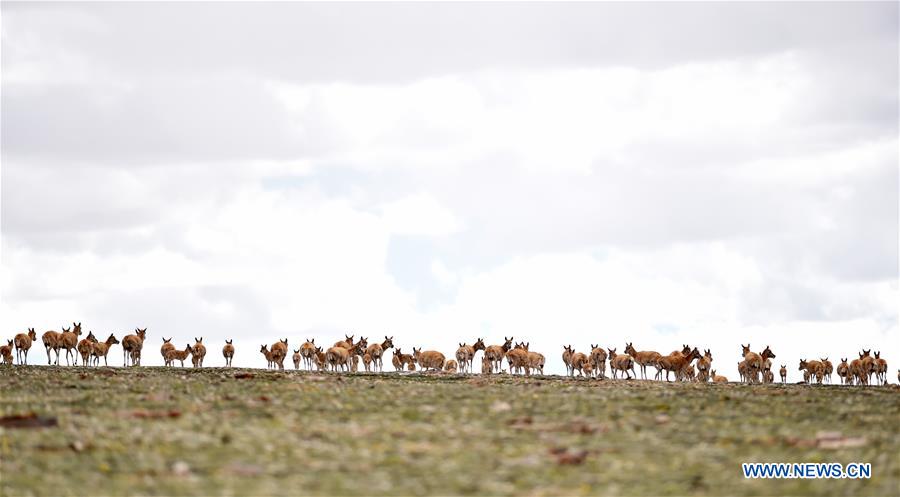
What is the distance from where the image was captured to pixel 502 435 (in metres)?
29.3

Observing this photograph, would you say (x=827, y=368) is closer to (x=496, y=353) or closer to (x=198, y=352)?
(x=496, y=353)

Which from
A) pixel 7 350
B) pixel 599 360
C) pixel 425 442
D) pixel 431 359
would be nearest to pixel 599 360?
pixel 599 360

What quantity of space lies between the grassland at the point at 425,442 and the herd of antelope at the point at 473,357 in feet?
143

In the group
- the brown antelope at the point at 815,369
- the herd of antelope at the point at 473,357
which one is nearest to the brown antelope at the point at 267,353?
the herd of antelope at the point at 473,357

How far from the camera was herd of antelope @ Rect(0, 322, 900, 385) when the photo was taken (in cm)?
8269

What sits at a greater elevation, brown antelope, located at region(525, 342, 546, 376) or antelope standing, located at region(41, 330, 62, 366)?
antelope standing, located at region(41, 330, 62, 366)

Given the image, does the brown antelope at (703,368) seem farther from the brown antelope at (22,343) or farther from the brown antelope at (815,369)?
the brown antelope at (22,343)

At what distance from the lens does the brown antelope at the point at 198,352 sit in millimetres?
88500

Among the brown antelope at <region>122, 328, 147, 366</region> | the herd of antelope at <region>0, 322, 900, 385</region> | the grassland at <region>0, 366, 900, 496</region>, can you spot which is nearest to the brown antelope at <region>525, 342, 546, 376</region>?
the herd of antelope at <region>0, 322, 900, 385</region>

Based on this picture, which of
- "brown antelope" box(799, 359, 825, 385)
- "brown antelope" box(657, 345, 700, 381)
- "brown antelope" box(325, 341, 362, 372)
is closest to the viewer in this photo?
"brown antelope" box(657, 345, 700, 381)

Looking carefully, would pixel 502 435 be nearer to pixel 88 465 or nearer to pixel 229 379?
pixel 88 465

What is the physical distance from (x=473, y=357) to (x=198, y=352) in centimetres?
2042

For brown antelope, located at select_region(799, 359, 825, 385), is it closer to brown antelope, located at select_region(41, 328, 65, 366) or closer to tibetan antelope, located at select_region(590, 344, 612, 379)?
tibetan antelope, located at select_region(590, 344, 612, 379)

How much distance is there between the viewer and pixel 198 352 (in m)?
88.8
